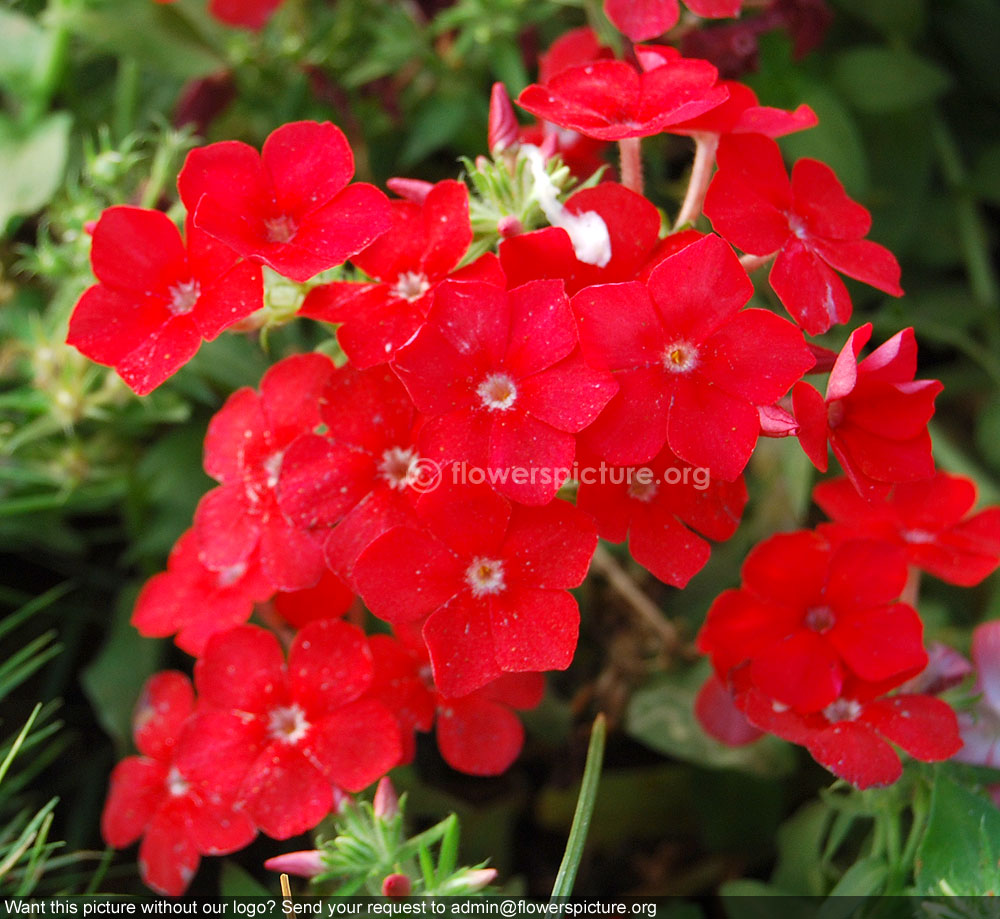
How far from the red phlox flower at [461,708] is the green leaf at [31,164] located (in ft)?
2.50

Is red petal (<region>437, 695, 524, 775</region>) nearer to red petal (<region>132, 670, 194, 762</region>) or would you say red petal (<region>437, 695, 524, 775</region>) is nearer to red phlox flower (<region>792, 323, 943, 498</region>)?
red petal (<region>132, 670, 194, 762</region>)

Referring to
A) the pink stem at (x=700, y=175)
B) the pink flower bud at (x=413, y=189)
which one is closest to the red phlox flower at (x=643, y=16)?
the pink stem at (x=700, y=175)

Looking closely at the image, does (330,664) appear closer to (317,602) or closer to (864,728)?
(317,602)

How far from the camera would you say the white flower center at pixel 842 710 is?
2.79ft

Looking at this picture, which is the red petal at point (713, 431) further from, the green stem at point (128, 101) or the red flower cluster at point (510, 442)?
the green stem at point (128, 101)

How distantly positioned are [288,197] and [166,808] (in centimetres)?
64

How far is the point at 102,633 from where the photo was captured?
56.7 inches

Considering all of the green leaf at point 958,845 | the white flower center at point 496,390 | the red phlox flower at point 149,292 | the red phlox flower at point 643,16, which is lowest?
the green leaf at point 958,845

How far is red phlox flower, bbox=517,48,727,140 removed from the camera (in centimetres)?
74

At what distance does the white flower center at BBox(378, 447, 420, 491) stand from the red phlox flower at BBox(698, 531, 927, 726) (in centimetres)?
32

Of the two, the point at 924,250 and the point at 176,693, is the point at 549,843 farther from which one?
the point at 924,250

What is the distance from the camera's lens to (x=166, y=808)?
0.98 meters

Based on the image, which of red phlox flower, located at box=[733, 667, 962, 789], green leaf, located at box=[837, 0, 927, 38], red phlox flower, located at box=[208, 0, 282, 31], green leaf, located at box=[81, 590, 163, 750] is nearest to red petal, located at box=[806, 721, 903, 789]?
red phlox flower, located at box=[733, 667, 962, 789]

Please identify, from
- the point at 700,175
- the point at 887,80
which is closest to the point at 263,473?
the point at 700,175
